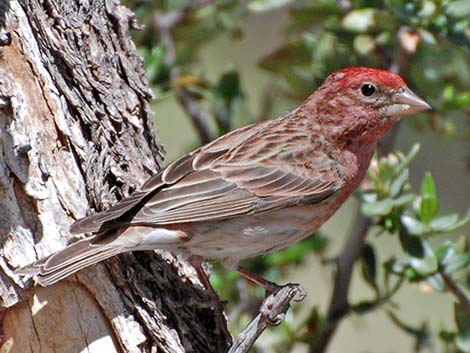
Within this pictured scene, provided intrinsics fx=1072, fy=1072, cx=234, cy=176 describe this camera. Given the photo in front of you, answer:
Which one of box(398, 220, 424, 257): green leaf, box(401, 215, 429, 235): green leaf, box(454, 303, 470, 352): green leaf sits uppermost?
box(401, 215, 429, 235): green leaf

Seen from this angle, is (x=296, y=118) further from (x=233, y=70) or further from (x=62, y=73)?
(x=62, y=73)

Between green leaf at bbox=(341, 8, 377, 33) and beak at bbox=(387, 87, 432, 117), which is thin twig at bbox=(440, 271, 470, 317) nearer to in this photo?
beak at bbox=(387, 87, 432, 117)

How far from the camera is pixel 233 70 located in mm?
6199

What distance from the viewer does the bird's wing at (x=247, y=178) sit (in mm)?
4660

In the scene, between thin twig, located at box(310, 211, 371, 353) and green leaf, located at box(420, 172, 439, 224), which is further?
thin twig, located at box(310, 211, 371, 353)

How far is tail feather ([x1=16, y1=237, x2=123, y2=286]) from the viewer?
4.09 meters

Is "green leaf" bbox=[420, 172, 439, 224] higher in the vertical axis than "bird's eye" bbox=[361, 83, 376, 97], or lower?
lower

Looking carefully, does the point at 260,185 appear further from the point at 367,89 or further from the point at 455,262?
the point at 455,262

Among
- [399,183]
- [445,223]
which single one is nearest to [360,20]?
[399,183]

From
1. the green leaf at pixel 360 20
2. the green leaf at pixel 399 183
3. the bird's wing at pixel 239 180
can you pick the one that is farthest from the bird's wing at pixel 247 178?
the green leaf at pixel 360 20

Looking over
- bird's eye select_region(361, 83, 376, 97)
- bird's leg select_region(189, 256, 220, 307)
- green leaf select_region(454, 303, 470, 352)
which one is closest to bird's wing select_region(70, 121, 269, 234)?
bird's leg select_region(189, 256, 220, 307)

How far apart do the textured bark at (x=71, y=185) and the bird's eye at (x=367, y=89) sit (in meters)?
1.23

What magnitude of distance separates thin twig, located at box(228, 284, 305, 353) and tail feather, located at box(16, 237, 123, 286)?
62cm

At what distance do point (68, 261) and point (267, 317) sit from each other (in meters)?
0.81
